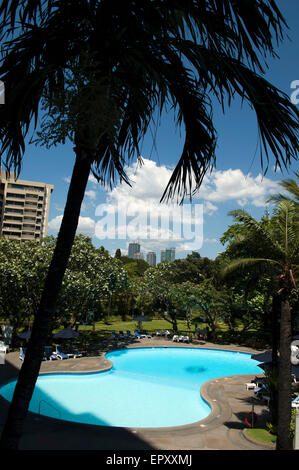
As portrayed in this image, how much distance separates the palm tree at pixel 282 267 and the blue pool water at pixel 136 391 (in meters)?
6.95

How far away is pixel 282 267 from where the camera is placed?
10.2 meters

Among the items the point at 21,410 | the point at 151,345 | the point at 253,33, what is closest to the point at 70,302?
the point at 151,345

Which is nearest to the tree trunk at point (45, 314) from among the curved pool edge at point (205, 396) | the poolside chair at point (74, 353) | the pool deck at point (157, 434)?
the pool deck at point (157, 434)

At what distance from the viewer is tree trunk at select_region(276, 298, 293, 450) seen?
28.8 ft

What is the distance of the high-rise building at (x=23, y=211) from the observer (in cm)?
9412

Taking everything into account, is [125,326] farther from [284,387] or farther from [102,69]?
[102,69]

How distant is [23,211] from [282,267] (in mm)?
95290

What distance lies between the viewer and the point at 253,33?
12.6 feet

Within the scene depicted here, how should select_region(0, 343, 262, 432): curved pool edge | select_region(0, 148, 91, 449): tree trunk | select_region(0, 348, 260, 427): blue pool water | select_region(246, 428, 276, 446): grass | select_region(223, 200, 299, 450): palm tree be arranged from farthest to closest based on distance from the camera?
1. select_region(0, 348, 260, 427): blue pool water
2. select_region(0, 343, 262, 432): curved pool edge
3. select_region(246, 428, 276, 446): grass
4. select_region(223, 200, 299, 450): palm tree
5. select_region(0, 148, 91, 449): tree trunk

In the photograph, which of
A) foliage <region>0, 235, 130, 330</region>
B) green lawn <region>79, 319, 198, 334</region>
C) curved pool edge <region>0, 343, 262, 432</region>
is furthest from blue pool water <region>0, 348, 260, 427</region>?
green lawn <region>79, 319, 198, 334</region>

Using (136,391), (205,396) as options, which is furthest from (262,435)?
(136,391)

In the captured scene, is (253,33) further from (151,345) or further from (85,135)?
(151,345)

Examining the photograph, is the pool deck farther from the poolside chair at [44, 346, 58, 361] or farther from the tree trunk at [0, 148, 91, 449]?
the poolside chair at [44, 346, 58, 361]

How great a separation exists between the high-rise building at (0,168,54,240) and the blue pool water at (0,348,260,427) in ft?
250
